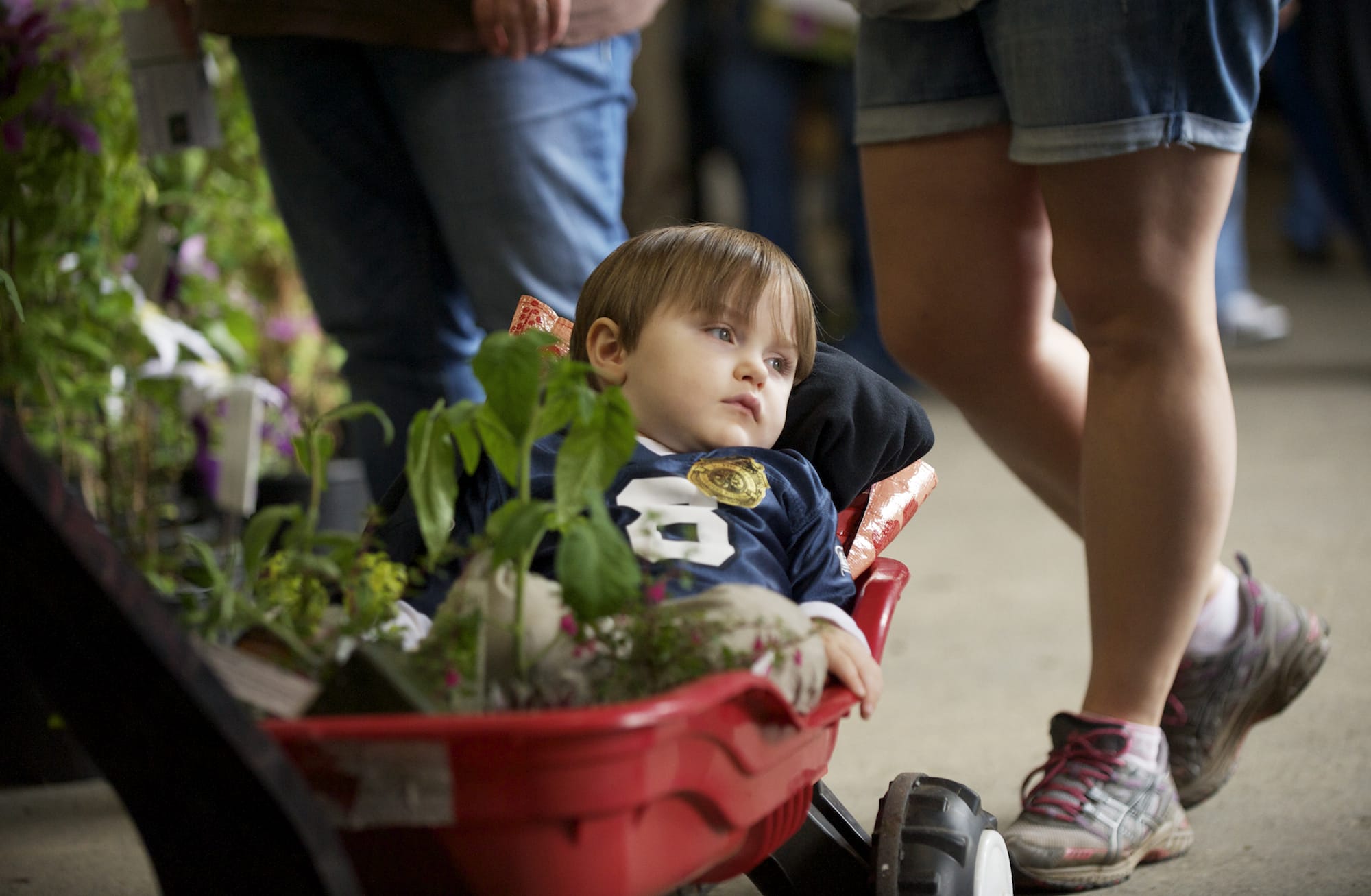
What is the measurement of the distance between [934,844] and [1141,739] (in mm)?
370

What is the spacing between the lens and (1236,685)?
1.42 metres

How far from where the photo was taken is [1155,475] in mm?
1230

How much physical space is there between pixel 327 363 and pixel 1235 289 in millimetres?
3184

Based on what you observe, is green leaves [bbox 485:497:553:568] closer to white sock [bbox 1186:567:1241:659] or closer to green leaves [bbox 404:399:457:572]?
green leaves [bbox 404:399:457:572]

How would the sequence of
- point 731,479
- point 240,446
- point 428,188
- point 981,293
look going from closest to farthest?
point 731,479 < point 981,293 < point 428,188 < point 240,446

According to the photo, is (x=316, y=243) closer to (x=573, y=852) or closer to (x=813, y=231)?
(x=573, y=852)

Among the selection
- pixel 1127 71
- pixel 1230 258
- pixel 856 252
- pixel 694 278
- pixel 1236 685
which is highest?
pixel 1127 71

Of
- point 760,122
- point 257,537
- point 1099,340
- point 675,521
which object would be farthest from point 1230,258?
point 257,537

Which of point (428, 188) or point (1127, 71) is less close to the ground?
point (1127, 71)

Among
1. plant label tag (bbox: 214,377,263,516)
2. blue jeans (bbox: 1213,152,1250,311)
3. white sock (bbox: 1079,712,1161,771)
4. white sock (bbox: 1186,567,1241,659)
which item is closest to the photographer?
white sock (bbox: 1079,712,1161,771)

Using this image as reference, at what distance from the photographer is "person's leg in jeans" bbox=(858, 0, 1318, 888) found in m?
1.15

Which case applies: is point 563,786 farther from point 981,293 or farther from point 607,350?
point 981,293

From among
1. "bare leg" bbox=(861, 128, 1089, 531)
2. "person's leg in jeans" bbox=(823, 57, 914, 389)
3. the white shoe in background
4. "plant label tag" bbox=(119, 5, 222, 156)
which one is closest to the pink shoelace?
"bare leg" bbox=(861, 128, 1089, 531)

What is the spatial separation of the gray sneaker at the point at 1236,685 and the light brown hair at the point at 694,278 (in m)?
0.61
